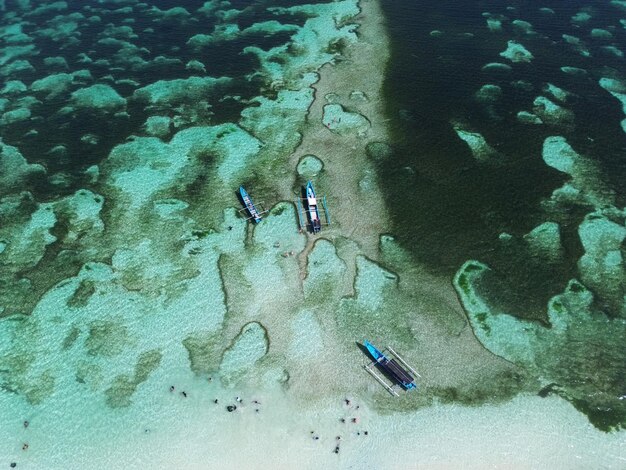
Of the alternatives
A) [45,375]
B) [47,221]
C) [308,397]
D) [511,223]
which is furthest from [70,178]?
[511,223]

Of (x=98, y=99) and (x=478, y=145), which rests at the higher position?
(x=98, y=99)

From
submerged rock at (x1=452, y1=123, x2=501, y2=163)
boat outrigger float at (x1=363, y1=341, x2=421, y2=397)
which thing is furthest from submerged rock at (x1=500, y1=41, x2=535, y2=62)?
boat outrigger float at (x1=363, y1=341, x2=421, y2=397)

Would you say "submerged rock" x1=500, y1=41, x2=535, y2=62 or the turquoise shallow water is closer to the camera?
the turquoise shallow water

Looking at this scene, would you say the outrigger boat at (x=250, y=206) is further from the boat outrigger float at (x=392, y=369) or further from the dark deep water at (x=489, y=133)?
the boat outrigger float at (x=392, y=369)

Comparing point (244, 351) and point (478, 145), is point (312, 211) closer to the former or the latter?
point (244, 351)

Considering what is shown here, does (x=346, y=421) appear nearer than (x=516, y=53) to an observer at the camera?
Yes

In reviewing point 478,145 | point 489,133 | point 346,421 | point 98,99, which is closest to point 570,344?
point 346,421

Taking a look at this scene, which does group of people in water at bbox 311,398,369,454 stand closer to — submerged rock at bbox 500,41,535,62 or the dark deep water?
the dark deep water
